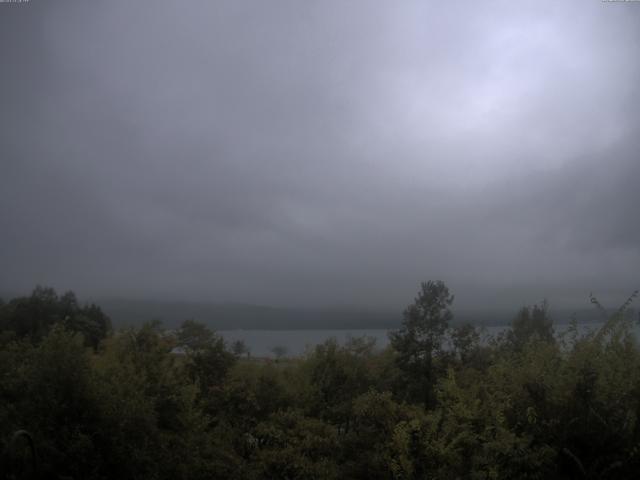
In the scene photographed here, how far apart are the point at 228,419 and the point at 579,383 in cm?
1709

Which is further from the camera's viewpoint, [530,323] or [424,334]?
[530,323]

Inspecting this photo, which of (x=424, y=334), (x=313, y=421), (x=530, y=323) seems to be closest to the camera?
(x=313, y=421)

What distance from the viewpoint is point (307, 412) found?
84.3 ft

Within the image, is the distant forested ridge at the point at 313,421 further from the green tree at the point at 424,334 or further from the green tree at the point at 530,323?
the green tree at the point at 530,323

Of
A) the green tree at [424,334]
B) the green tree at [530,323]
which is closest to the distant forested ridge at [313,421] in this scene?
the green tree at [424,334]

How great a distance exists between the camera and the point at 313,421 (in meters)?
21.0

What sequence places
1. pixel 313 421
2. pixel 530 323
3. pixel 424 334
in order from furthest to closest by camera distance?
pixel 530 323 < pixel 424 334 < pixel 313 421

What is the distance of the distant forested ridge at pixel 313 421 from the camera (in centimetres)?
1273

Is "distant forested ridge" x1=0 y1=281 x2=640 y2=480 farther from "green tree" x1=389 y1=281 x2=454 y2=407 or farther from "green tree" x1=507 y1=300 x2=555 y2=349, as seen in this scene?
"green tree" x1=507 y1=300 x2=555 y2=349

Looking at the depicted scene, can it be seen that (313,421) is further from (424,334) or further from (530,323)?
(530,323)

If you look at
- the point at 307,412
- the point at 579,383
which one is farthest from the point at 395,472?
the point at 307,412

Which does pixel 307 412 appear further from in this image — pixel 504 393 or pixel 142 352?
pixel 504 393

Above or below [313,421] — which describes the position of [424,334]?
above


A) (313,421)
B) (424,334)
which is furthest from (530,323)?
(313,421)
